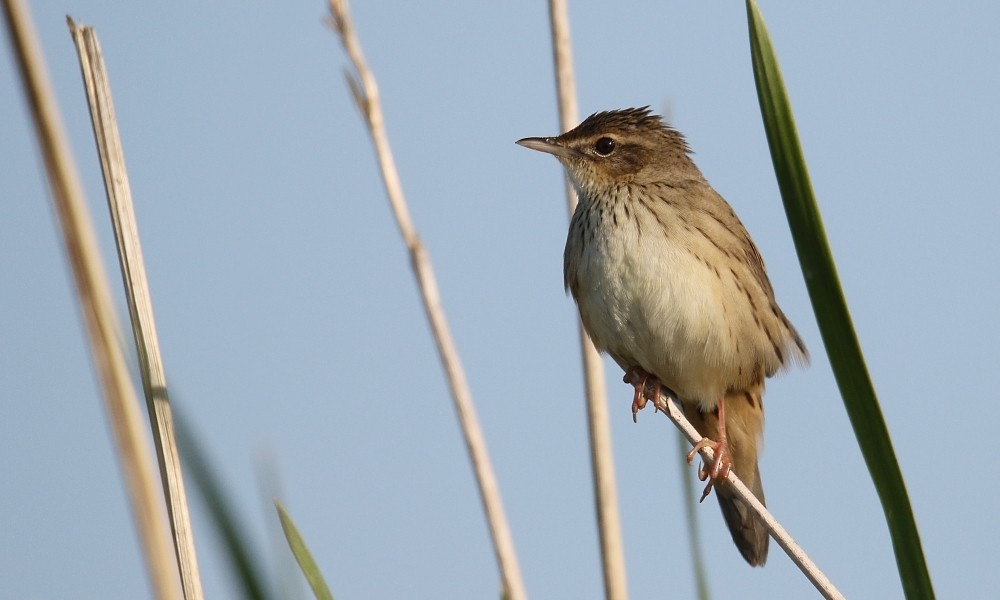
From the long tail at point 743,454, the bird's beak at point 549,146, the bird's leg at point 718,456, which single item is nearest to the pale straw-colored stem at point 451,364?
the bird's leg at point 718,456

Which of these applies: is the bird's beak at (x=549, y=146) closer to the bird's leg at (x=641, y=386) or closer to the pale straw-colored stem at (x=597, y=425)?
the pale straw-colored stem at (x=597, y=425)

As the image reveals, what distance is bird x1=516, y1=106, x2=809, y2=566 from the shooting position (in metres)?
4.13

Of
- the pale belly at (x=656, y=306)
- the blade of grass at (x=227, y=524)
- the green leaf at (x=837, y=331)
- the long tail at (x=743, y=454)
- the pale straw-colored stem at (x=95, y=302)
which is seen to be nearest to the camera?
the pale straw-colored stem at (x=95, y=302)

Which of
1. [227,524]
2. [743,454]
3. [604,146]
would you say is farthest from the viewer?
[743,454]

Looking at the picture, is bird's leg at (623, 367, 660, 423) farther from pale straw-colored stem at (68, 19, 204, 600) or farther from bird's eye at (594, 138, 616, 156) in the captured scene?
pale straw-colored stem at (68, 19, 204, 600)

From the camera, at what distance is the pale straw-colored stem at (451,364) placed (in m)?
2.66

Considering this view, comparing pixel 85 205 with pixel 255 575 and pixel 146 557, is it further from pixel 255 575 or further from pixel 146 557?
pixel 255 575

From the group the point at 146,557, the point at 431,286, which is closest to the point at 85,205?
the point at 146,557

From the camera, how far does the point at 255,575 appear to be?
1.58 metres

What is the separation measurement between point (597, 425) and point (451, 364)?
44.3 inches

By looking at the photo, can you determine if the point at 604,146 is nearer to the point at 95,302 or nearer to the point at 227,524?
the point at 227,524

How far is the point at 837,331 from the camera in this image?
1.74m

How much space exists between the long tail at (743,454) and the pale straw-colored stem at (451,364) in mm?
2276

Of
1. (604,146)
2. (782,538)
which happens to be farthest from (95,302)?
(604,146)
